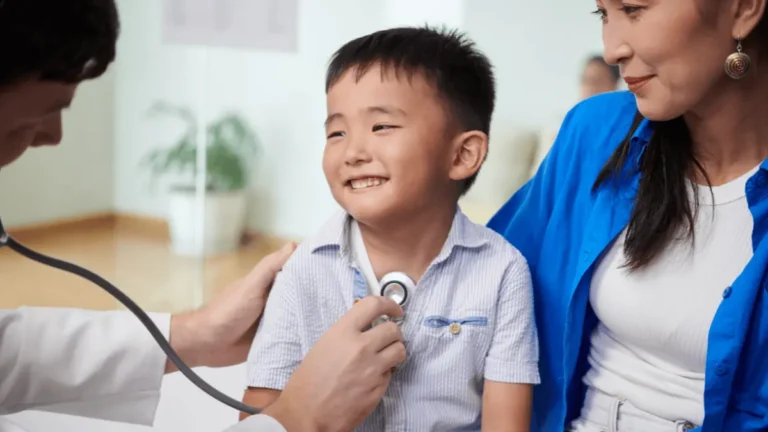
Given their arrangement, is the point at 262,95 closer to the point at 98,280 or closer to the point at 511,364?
the point at 511,364

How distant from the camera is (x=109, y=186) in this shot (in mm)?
4891

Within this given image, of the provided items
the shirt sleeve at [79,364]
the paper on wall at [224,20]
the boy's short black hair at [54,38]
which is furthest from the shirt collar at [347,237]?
the paper on wall at [224,20]

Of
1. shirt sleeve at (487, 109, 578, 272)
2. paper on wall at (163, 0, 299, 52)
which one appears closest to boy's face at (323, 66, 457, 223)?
shirt sleeve at (487, 109, 578, 272)

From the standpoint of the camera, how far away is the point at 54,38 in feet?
2.47

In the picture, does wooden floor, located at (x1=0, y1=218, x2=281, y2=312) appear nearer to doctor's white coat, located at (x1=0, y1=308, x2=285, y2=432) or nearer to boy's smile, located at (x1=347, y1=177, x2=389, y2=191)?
doctor's white coat, located at (x1=0, y1=308, x2=285, y2=432)

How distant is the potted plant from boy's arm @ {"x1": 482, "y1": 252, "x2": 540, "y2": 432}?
3.38 meters

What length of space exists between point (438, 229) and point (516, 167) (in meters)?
2.73

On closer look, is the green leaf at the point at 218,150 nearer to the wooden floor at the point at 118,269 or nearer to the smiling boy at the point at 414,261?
the wooden floor at the point at 118,269

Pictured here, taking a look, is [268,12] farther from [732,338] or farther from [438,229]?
[732,338]

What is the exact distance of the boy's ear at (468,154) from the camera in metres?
1.25

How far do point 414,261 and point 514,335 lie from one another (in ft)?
0.57

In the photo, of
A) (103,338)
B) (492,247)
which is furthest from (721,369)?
(103,338)

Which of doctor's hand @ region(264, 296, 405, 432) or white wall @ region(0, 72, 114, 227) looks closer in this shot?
doctor's hand @ region(264, 296, 405, 432)

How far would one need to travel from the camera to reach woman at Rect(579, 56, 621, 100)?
12.0 feet
